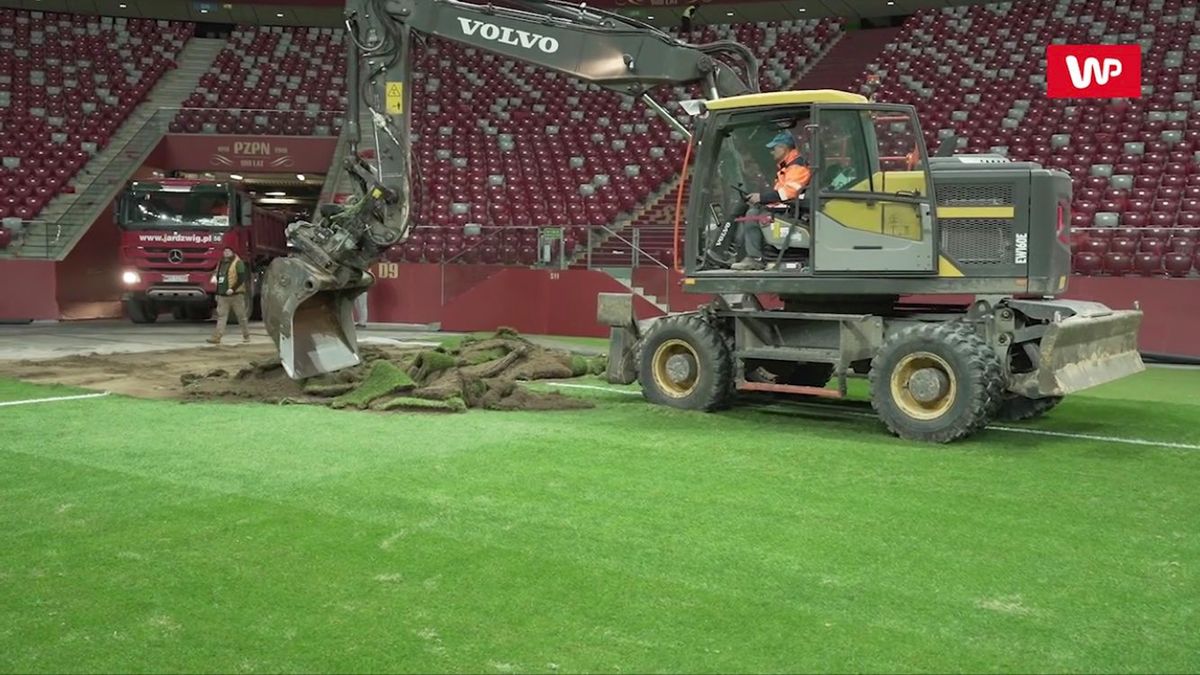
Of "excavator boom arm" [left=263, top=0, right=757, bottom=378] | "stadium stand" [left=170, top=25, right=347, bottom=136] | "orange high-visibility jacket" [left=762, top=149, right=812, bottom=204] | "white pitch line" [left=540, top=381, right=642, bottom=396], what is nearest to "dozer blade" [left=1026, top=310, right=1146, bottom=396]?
"orange high-visibility jacket" [left=762, top=149, right=812, bottom=204]

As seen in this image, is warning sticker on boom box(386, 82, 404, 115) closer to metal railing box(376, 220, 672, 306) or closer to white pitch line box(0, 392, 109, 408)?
white pitch line box(0, 392, 109, 408)

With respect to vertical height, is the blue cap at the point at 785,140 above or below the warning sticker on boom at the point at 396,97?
below

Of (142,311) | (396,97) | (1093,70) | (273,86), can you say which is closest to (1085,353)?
(396,97)

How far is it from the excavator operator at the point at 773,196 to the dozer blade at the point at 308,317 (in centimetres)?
403

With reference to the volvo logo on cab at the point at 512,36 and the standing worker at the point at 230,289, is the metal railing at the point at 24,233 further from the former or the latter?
the volvo logo on cab at the point at 512,36

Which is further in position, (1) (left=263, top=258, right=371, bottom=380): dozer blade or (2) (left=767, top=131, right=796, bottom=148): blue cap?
(1) (left=263, top=258, right=371, bottom=380): dozer blade

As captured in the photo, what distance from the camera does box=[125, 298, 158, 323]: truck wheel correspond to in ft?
75.9

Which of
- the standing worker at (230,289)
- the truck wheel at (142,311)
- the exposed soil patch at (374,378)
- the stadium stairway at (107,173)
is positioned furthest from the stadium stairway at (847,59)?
the exposed soil patch at (374,378)

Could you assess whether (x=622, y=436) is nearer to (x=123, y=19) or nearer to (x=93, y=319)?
(x=93, y=319)

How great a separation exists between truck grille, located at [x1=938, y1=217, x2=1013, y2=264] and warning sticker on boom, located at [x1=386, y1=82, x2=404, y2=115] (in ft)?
18.0

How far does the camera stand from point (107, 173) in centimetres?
2630

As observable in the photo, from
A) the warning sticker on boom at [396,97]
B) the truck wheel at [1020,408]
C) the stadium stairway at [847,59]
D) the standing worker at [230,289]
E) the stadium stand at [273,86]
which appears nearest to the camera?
the truck wheel at [1020,408]

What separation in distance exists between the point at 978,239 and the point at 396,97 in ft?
19.2

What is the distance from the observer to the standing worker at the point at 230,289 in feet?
54.2
